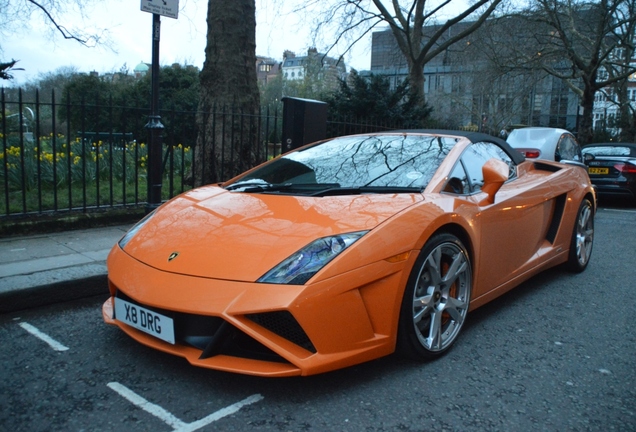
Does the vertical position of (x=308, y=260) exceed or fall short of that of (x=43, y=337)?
it exceeds it

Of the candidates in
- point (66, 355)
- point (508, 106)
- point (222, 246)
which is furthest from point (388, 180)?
point (508, 106)

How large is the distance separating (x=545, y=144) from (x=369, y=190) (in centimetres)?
828

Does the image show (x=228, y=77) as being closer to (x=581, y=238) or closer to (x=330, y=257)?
(x=581, y=238)

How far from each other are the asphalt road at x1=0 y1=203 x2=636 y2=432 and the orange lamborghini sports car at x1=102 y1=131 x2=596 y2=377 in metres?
0.19

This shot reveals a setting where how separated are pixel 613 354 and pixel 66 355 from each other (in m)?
3.12

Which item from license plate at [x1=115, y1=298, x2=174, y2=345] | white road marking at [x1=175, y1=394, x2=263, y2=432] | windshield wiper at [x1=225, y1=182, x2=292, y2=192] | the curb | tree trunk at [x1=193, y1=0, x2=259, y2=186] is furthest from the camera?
tree trunk at [x1=193, y1=0, x2=259, y2=186]

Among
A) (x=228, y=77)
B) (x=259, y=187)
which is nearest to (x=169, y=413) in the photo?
(x=259, y=187)

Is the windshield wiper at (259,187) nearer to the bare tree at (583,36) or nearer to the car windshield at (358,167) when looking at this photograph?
the car windshield at (358,167)

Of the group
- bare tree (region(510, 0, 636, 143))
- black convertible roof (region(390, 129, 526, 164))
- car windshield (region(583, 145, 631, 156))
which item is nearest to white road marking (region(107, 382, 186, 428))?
black convertible roof (region(390, 129, 526, 164))

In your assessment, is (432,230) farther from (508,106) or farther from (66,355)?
(508,106)

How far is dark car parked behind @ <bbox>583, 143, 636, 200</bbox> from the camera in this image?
11602 mm

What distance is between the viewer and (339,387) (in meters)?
2.74

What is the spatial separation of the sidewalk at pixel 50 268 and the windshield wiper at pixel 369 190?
203 cm

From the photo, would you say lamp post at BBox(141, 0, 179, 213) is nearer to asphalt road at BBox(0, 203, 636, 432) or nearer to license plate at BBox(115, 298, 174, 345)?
asphalt road at BBox(0, 203, 636, 432)
